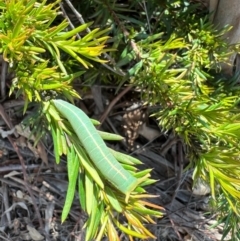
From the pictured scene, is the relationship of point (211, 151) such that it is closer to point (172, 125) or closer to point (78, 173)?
point (172, 125)

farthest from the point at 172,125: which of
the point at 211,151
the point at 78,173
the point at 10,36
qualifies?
the point at 10,36

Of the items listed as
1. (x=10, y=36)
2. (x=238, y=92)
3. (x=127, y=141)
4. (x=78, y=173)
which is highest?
(x=10, y=36)

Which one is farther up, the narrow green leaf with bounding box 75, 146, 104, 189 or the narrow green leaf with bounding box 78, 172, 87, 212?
the narrow green leaf with bounding box 75, 146, 104, 189

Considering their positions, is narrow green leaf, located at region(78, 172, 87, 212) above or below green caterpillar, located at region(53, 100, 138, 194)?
below

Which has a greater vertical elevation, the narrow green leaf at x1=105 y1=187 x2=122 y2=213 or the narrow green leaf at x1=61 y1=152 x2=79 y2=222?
the narrow green leaf at x1=61 y1=152 x2=79 y2=222

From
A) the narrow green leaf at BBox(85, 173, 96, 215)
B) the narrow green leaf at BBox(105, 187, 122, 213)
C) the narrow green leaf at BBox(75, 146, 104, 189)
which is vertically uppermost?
the narrow green leaf at BBox(75, 146, 104, 189)

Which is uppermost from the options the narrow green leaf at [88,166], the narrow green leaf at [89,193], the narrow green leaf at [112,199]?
the narrow green leaf at [88,166]

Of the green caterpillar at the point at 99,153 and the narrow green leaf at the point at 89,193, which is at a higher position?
the green caterpillar at the point at 99,153

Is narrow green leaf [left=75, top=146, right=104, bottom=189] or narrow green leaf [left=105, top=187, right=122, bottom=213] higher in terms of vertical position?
narrow green leaf [left=75, top=146, right=104, bottom=189]
